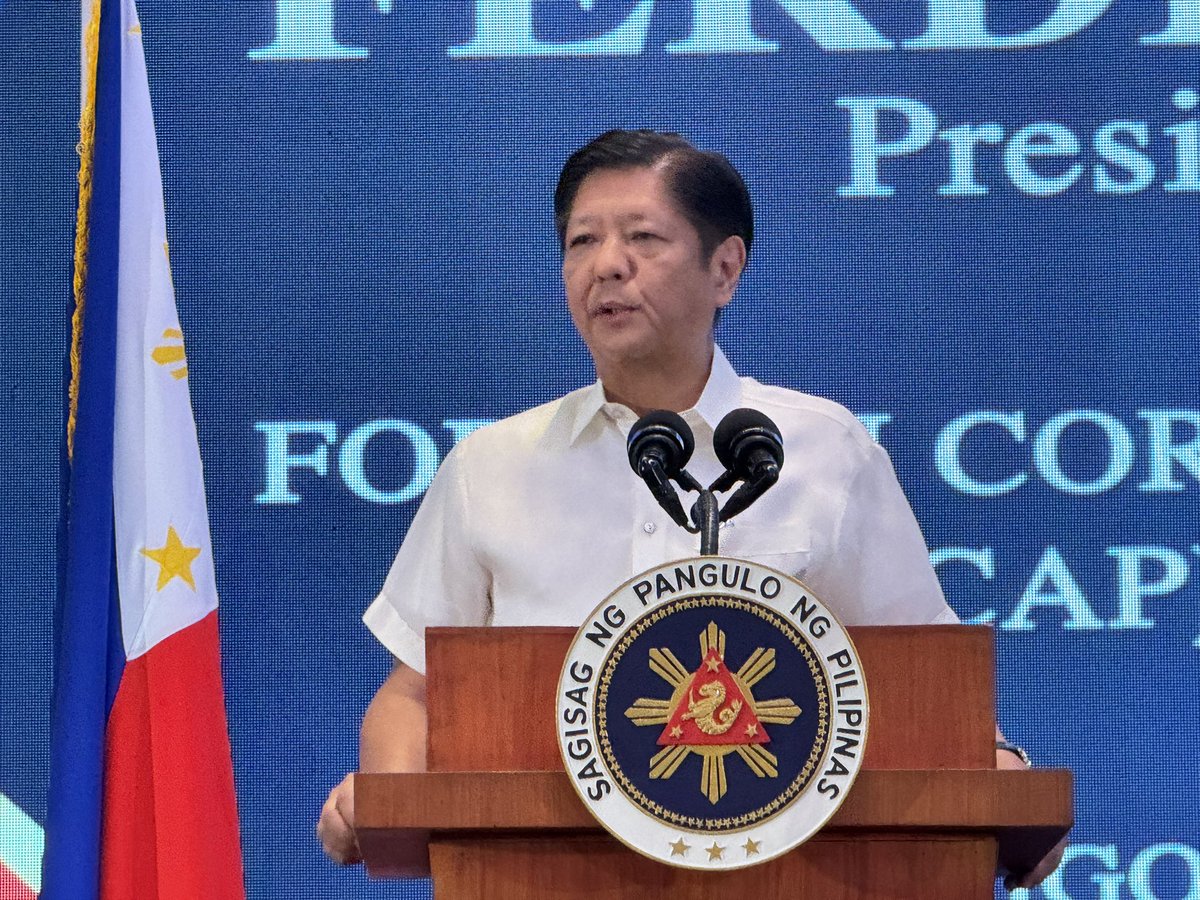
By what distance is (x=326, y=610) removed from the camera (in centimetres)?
331

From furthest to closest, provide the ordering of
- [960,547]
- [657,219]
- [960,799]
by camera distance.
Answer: [960,547] < [657,219] < [960,799]

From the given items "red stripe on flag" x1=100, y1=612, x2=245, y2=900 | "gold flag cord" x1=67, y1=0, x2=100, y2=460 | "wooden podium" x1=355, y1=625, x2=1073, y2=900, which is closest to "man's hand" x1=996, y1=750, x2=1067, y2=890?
"wooden podium" x1=355, y1=625, x2=1073, y2=900

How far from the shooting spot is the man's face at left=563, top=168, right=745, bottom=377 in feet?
7.22

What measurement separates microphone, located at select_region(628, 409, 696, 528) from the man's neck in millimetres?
656

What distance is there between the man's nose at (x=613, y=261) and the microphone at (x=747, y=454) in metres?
0.60

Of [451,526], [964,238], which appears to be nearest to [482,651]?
[451,526]

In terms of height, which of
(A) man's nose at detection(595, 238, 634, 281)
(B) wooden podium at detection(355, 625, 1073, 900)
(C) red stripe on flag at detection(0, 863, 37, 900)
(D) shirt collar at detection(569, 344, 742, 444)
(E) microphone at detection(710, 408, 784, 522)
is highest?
(A) man's nose at detection(595, 238, 634, 281)

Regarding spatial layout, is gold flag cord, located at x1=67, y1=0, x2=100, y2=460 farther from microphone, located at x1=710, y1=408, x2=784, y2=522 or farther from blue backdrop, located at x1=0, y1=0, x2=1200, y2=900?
microphone, located at x1=710, y1=408, x2=784, y2=522

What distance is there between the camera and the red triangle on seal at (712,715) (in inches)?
59.1

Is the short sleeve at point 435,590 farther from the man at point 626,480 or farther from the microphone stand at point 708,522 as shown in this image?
the microphone stand at point 708,522

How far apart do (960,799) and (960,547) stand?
175 cm

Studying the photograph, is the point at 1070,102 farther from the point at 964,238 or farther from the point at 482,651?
the point at 482,651

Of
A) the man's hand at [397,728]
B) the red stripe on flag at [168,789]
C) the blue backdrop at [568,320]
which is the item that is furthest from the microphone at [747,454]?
the blue backdrop at [568,320]

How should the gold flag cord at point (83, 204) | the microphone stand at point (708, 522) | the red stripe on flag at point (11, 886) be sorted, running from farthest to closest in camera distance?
the red stripe on flag at point (11, 886) → the gold flag cord at point (83, 204) → the microphone stand at point (708, 522)
